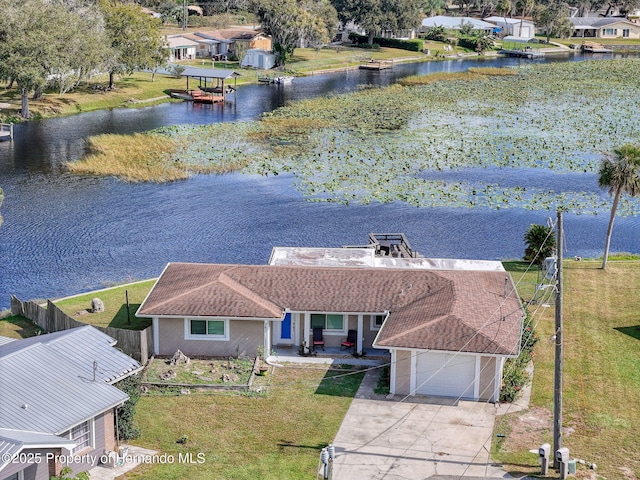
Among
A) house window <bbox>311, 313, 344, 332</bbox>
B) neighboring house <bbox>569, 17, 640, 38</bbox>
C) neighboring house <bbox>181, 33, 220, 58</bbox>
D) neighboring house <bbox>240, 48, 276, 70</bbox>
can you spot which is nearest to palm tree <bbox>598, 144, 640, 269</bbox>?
house window <bbox>311, 313, 344, 332</bbox>

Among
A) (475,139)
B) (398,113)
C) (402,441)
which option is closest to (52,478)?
(402,441)

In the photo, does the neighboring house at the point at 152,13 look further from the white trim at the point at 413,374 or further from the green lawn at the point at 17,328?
the white trim at the point at 413,374

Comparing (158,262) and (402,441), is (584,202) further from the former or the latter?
(402,441)

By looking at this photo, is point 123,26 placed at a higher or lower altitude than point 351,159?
higher

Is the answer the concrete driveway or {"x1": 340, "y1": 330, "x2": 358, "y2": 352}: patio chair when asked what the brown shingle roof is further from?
the concrete driveway

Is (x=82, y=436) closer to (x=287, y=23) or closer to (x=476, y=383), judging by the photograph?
(x=476, y=383)
